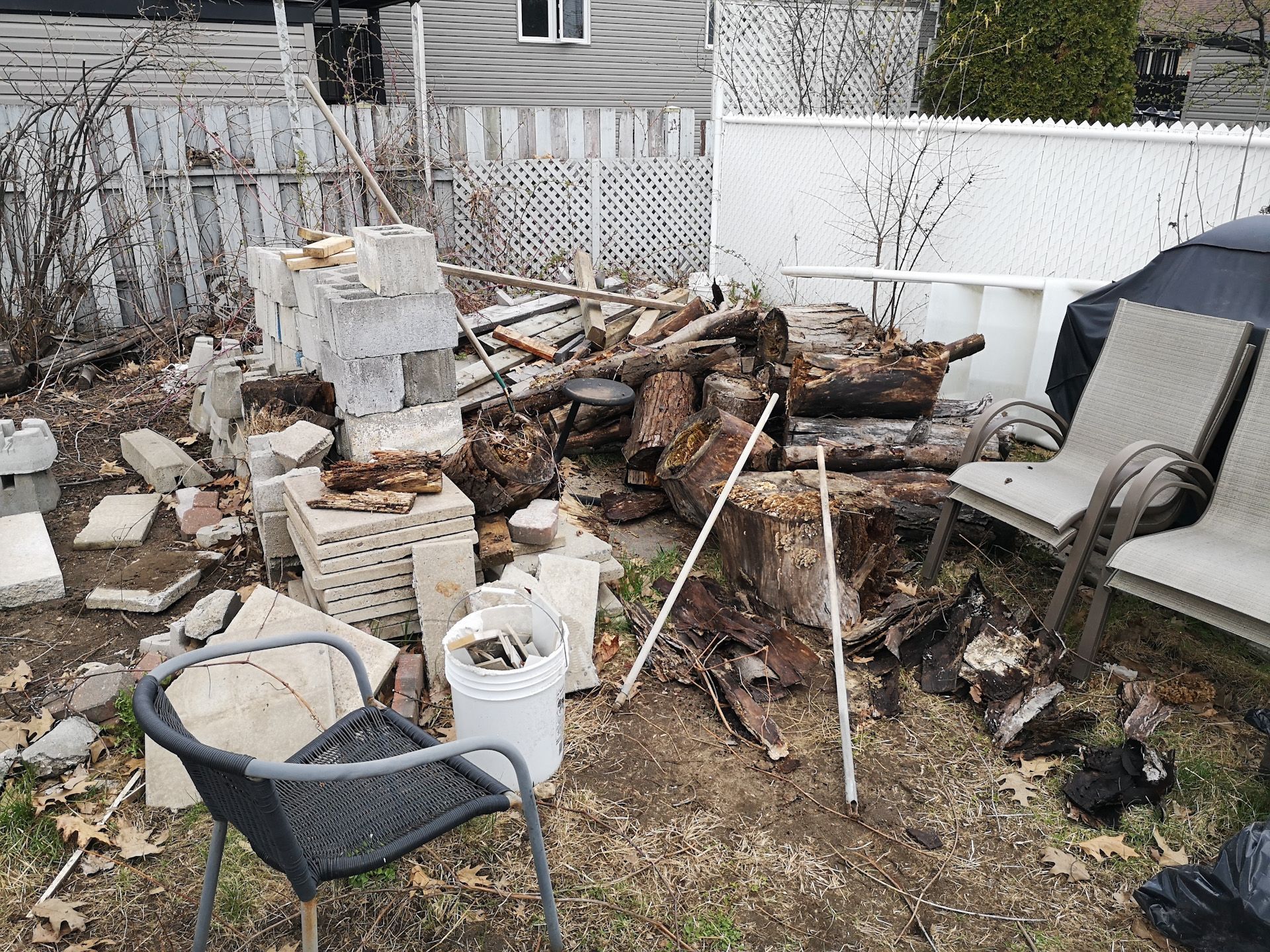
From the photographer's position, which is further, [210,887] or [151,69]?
[151,69]

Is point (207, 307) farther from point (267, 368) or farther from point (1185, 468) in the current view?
point (1185, 468)

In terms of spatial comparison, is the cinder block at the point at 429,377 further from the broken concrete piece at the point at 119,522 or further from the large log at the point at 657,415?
the broken concrete piece at the point at 119,522

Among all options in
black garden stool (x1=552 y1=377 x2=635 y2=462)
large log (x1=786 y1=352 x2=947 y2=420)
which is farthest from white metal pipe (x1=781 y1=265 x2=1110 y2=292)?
black garden stool (x1=552 y1=377 x2=635 y2=462)

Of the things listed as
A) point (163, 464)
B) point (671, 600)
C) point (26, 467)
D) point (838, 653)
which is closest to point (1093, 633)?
point (838, 653)

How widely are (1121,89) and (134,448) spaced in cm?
1022

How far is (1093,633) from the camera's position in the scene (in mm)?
3553

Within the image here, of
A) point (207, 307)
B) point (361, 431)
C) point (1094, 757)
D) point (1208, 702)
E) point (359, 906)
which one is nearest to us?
point (359, 906)

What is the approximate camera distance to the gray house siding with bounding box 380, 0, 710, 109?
12445 mm

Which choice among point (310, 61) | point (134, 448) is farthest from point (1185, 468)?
point (310, 61)

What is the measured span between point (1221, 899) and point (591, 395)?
347cm

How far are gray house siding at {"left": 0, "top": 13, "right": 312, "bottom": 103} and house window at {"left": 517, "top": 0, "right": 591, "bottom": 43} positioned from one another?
13.6 feet

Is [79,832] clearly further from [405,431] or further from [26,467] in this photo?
[26,467]

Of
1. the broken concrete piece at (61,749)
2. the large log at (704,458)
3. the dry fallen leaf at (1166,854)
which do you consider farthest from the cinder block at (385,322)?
the dry fallen leaf at (1166,854)

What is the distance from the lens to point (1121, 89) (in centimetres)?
980
